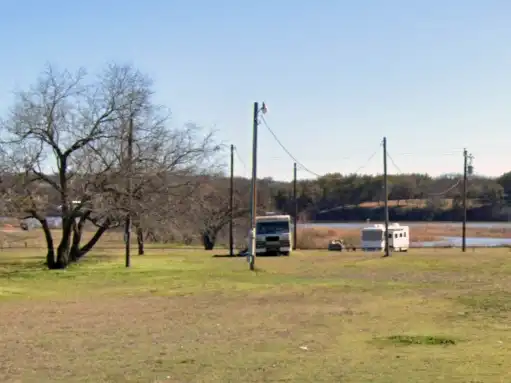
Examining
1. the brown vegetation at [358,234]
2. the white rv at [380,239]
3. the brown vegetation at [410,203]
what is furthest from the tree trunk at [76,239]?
the brown vegetation at [410,203]

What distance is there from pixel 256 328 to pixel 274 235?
34282 millimetres

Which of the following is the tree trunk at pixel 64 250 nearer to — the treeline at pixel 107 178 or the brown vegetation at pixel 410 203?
the treeline at pixel 107 178

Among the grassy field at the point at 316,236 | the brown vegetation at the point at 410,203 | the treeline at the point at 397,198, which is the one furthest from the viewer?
the brown vegetation at the point at 410,203

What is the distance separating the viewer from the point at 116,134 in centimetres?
3102

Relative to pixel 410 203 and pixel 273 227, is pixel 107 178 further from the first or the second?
pixel 410 203

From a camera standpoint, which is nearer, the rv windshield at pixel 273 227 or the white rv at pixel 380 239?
the rv windshield at pixel 273 227

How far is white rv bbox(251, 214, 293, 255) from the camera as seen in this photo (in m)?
48.5

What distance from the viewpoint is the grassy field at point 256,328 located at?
387 inches

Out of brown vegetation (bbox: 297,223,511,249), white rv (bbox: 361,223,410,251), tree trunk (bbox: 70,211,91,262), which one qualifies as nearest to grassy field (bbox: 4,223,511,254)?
brown vegetation (bbox: 297,223,511,249)

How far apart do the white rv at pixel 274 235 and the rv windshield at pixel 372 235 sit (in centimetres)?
1173

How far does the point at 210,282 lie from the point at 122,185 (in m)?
7.09

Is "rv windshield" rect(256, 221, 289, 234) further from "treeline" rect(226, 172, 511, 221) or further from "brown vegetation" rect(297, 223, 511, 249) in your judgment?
"treeline" rect(226, 172, 511, 221)

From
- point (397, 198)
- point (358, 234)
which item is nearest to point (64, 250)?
point (358, 234)

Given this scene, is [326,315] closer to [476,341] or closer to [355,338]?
[355,338]
